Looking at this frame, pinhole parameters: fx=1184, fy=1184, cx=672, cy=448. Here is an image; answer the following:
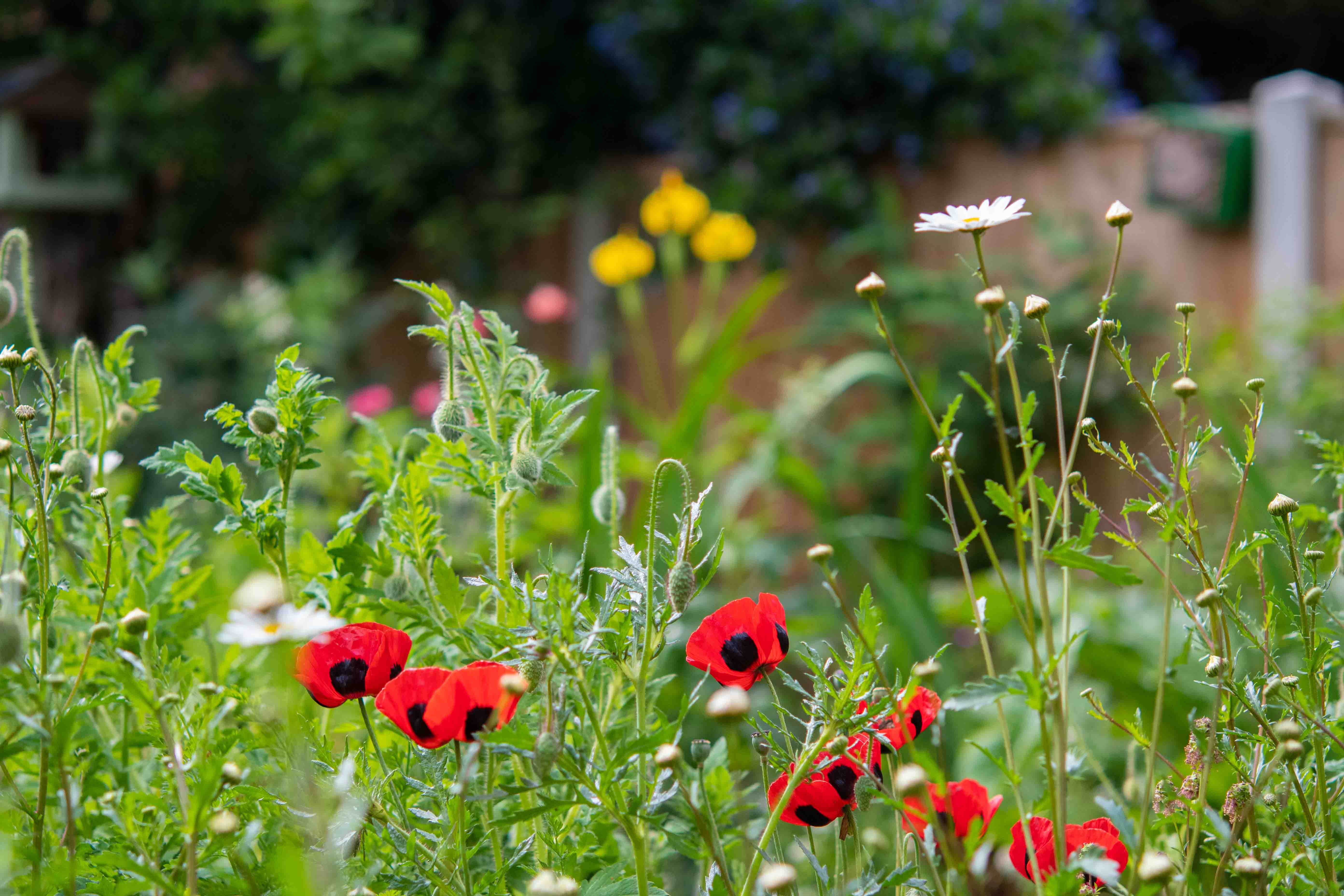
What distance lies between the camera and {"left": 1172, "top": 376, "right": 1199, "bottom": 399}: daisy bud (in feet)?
1.67

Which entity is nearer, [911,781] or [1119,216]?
[911,781]

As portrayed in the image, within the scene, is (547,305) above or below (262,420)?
below

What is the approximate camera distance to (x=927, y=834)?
1.65 feet

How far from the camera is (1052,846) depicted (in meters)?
0.55

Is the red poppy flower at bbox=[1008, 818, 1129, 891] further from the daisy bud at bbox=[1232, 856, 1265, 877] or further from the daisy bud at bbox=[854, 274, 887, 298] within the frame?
the daisy bud at bbox=[854, 274, 887, 298]

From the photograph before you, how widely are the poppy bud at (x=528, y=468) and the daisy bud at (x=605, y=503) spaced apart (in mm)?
122

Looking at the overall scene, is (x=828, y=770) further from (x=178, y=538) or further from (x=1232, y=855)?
(x=178, y=538)

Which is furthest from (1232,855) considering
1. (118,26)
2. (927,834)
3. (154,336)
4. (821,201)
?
(118,26)

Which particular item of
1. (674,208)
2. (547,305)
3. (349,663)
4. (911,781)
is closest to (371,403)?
(547,305)

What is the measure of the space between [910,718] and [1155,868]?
17cm

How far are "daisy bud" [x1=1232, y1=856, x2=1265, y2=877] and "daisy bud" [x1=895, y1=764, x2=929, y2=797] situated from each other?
0.42 feet

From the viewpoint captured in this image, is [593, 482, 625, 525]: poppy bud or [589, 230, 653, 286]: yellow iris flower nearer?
[593, 482, 625, 525]: poppy bud

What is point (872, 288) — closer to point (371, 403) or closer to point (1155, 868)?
point (1155, 868)

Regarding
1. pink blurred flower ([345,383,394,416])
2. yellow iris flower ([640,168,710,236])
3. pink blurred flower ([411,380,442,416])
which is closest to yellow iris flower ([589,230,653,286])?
yellow iris flower ([640,168,710,236])
